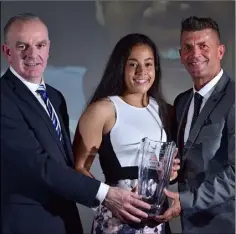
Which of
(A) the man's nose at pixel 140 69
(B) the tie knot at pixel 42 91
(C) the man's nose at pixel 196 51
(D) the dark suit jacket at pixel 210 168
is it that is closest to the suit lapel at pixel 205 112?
(D) the dark suit jacket at pixel 210 168

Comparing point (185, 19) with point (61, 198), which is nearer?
point (61, 198)

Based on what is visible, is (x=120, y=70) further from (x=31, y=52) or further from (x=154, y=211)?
(x=154, y=211)

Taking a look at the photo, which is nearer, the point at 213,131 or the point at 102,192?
the point at 102,192

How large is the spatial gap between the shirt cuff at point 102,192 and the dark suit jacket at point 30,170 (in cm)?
1

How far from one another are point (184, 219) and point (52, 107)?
520 millimetres

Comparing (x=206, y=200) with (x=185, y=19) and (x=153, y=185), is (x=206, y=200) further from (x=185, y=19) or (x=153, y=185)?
(x=185, y=19)

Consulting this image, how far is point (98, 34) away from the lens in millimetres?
1453

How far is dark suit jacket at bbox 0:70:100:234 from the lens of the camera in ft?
4.25

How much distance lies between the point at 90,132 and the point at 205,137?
1.14ft

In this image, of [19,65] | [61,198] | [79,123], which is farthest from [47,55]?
[61,198]

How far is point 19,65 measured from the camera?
1.35 m

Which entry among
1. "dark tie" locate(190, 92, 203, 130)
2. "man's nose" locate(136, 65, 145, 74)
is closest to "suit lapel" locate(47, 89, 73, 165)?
"man's nose" locate(136, 65, 145, 74)

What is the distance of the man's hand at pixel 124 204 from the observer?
4.41 feet

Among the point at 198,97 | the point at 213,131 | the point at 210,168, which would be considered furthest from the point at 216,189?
the point at 198,97
